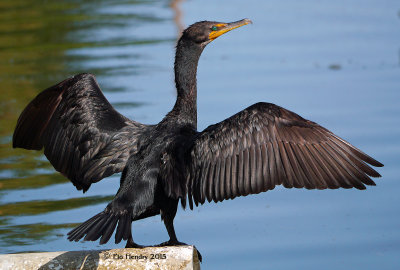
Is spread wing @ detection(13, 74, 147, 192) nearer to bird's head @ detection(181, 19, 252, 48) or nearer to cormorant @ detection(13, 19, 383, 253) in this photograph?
cormorant @ detection(13, 19, 383, 253)

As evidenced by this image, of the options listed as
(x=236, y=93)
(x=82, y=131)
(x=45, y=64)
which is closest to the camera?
(x=82, y=131)

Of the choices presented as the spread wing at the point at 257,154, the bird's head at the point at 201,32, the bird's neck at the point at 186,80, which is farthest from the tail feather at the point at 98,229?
the bird's head at the point at 201,32

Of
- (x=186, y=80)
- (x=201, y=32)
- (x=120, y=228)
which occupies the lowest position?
(x=120, y=228)

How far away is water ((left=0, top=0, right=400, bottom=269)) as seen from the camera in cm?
745

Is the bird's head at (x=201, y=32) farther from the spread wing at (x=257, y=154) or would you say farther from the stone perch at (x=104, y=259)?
the stone perch at (x=104, y=259)

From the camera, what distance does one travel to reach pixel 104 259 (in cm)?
552

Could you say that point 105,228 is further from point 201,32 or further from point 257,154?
point 201,32

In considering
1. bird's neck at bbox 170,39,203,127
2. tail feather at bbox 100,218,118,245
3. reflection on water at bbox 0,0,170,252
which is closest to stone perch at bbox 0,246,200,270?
tail feather at bbox 100,218,118,245

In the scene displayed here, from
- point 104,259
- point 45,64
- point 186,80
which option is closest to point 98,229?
point 104,259

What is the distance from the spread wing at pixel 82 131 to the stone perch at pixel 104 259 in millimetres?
1050

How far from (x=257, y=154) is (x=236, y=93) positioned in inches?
193

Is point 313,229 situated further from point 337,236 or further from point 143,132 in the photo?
point 143,132

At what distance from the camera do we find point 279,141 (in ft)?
20.3

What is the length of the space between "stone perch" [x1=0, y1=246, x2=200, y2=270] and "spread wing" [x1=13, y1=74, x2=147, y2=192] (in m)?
1.05
